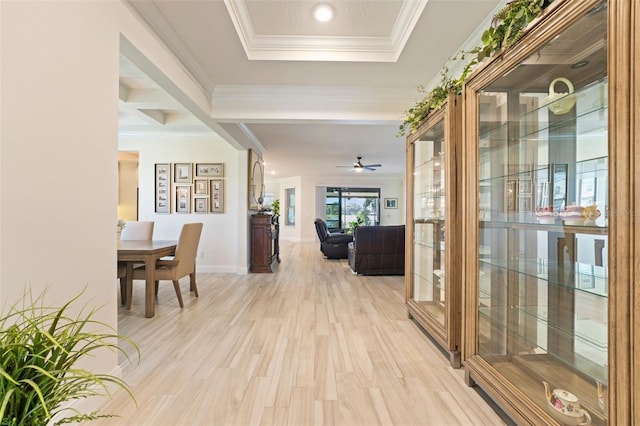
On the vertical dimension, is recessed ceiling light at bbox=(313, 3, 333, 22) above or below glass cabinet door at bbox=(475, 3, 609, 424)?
above

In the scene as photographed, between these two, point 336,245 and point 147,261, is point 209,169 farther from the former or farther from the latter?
point 336,245

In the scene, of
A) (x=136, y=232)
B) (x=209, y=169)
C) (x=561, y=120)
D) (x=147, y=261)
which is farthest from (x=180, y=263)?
(x=561, y=120)

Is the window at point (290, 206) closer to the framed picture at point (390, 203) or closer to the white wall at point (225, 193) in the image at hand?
the framed picture at point (390, 203)

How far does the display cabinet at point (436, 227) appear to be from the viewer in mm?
2197

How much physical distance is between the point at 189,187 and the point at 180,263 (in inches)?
102

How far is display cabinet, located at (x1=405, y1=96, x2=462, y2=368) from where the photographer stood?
2197 millimetres

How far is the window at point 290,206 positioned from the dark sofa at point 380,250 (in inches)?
257

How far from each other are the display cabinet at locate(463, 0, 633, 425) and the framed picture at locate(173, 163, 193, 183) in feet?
16.8

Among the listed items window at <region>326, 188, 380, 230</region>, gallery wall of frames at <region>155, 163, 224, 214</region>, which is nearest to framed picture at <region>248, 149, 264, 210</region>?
gallery wall of frames at <region>155, 163, 224, 214</region>

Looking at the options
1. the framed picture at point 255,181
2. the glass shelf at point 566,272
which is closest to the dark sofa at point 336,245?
the framed picture at point 255,181

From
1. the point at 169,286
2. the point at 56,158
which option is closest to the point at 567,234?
the point at 56,158

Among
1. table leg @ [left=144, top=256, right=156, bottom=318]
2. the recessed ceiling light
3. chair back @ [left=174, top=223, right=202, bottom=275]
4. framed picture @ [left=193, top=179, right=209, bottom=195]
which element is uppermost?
the recessed ceiling light

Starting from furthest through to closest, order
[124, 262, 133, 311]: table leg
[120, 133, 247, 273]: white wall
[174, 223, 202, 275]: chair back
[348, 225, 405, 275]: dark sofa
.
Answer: [120, 133, 247, 273]: white wall, [348, 225, 405, 275]: dark sofa, [174, 223, 202, 275]: chair back, [124, 262, 133, 311]: table leg

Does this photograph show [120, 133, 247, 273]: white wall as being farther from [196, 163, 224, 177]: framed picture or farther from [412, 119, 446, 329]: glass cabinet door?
[412, 119, 446, 329]: glass cabinet door
